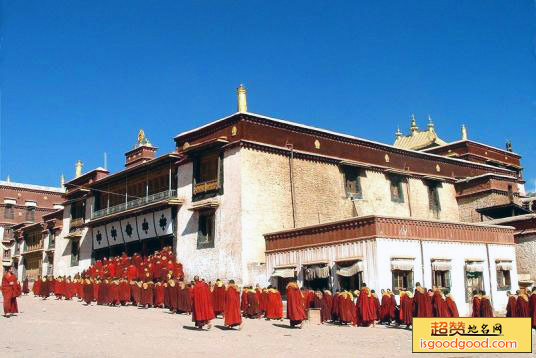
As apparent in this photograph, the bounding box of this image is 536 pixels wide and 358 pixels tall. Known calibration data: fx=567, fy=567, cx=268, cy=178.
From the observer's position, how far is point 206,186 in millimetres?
26781

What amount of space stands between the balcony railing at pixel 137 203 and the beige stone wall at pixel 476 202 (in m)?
17.4

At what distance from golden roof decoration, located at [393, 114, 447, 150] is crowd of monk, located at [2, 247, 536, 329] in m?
25.4

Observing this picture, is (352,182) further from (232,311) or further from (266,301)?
(232,311)

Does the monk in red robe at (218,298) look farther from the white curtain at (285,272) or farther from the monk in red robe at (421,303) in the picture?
the monk in red robe at (421,303)

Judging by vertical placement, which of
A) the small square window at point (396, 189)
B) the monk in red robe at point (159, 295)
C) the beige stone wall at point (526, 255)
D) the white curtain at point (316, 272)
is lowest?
the monk in red robe at point (159, 295)

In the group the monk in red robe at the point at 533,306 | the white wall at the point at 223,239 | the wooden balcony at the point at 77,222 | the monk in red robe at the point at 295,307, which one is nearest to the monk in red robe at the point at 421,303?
the monk in red robe at the point at 533,306

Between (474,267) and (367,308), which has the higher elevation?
(474,267)

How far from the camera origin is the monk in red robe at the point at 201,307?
16047 mm

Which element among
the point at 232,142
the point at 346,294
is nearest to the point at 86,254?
the point at 232,142

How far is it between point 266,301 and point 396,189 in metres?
14.0

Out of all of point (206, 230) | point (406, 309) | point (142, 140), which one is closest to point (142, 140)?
point (142, 140)

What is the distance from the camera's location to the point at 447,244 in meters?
23.3

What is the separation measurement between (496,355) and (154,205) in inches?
820

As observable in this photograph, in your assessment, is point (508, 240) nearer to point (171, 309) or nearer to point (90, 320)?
point (171, 309)
